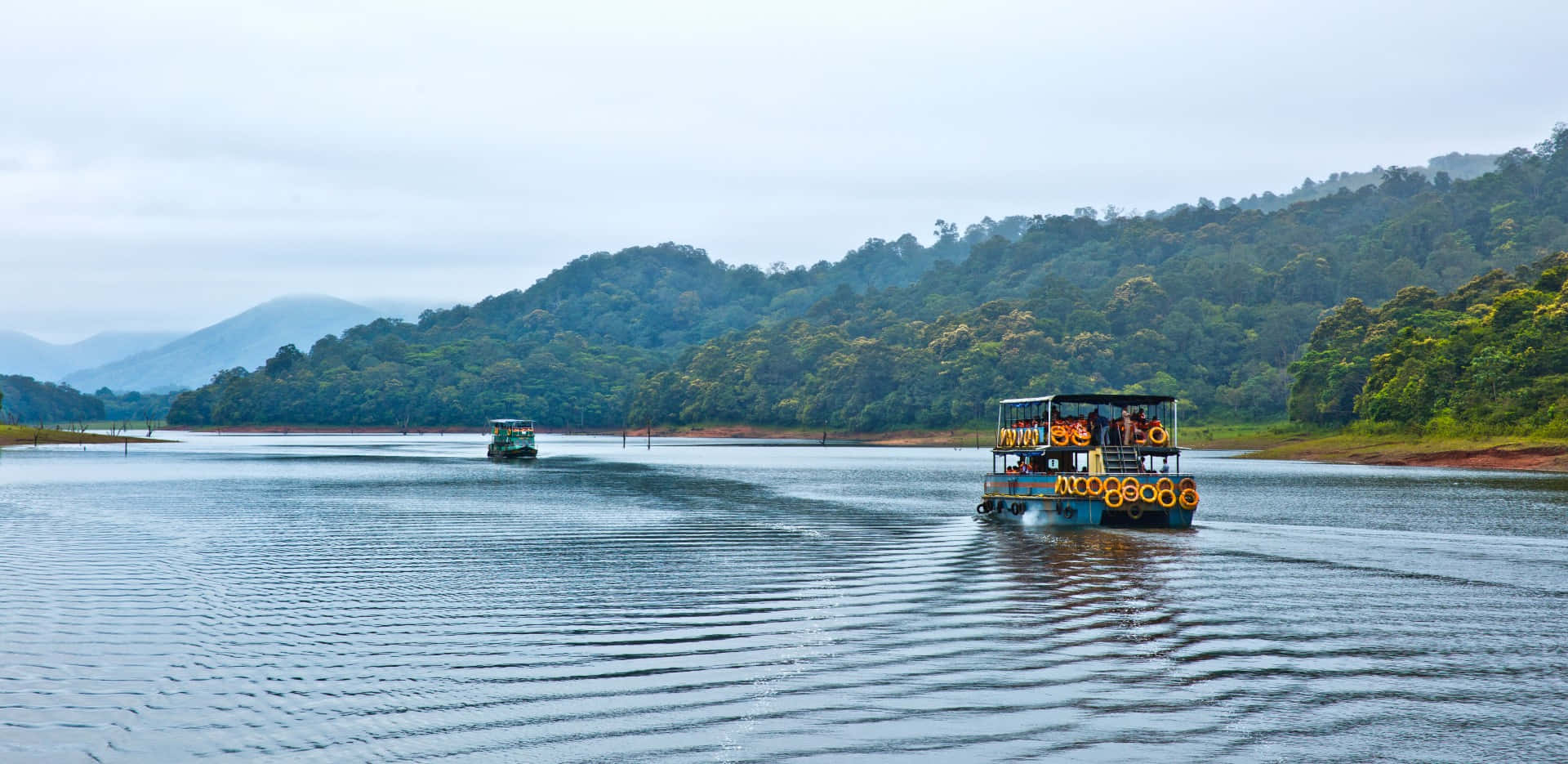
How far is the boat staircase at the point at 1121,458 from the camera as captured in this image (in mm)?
45906

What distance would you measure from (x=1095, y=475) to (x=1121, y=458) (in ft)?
5.88

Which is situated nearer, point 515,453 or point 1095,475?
point 1095,475

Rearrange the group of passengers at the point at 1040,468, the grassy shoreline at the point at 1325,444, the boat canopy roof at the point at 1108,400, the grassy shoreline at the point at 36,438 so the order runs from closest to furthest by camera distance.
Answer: the boat canopy roof at the point at 1108,400, the group of passengers at the point at 1040,468, the grassy shoreline at the point at 1325,444, the grassy shoreline at the point at 36,438

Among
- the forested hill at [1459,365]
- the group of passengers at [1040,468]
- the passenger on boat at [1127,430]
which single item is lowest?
the group of passengers at [1040,468]

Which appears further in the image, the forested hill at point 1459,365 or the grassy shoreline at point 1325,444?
the forested hill at point 1459,365

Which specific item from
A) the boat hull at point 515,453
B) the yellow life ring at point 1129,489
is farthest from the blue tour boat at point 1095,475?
the boat hull at point 515,453

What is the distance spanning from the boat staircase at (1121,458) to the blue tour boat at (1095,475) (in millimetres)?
31

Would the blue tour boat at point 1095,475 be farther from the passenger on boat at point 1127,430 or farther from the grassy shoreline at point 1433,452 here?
the grassy shoreline at point 1433,452

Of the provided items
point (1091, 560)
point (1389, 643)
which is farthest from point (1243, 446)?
point (1389, 643)

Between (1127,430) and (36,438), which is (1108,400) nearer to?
(1127,430)

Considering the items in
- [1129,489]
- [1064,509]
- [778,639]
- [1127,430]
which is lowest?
[778,639]

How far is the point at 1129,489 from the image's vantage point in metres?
44.6

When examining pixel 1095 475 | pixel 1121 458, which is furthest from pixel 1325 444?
pixel 1095 475

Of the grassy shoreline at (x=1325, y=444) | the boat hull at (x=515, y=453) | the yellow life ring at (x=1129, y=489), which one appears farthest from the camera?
the boat hull at (x=515, y=453)
